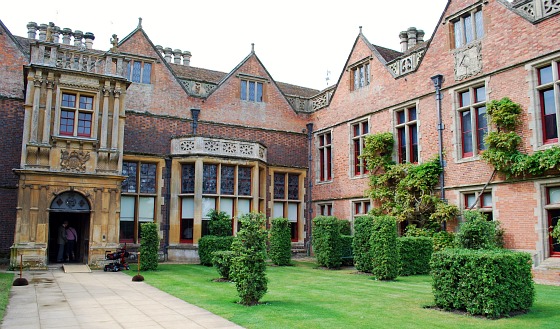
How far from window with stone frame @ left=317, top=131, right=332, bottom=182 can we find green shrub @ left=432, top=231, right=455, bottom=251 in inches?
298

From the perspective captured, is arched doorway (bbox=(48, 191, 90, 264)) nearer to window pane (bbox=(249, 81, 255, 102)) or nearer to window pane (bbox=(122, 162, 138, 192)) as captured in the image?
window pane (bbox=(122, 162, 138, 192))

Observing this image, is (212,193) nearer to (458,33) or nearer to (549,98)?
(458,33)

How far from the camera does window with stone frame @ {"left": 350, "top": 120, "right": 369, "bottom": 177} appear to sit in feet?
64.8

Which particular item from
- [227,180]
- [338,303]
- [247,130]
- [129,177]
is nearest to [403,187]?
[227,180]

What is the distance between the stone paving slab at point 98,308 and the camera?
6.89 meters

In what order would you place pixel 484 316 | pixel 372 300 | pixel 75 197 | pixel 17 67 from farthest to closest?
pixel 17 67 → pixel 75 197 → pixel 372 300 → pixel 484 316

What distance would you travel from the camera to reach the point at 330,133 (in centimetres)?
2233

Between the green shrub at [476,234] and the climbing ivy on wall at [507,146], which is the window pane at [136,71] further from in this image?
the green shrub at [476,234]

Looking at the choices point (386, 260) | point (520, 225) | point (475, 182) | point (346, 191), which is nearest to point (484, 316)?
point (386, 260)

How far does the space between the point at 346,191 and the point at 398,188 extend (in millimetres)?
3725

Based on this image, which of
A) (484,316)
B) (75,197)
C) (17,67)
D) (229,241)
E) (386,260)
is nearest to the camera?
(484,316)

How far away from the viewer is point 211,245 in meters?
16.4

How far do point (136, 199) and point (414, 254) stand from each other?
37.1 feet

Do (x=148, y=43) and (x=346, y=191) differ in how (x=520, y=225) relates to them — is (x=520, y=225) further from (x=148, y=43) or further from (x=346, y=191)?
(x=148, y=43)
